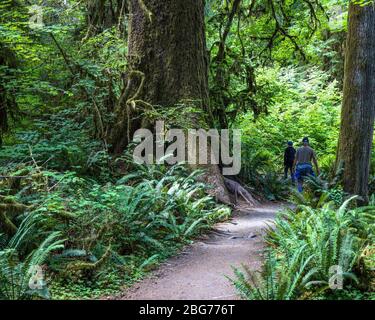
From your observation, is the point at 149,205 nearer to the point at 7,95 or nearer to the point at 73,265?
the point at 73,265

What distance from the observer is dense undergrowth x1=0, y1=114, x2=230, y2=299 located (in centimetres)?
485

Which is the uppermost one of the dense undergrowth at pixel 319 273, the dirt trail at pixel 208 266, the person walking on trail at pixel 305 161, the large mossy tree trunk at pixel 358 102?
the large mossy tree trunk at pixel 358 102

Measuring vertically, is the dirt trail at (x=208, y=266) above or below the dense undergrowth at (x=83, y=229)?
below

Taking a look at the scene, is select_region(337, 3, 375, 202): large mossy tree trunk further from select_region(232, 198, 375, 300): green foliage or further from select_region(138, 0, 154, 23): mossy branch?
select_region(138, 0, 154, 23): mossy branch

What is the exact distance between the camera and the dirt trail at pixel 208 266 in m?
4.85

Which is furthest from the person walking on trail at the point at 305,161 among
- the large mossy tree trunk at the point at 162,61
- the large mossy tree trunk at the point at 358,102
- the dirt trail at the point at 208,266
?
the dirt trail at the point at 208,266

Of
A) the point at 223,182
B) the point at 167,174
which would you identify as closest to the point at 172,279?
the point at 167,174

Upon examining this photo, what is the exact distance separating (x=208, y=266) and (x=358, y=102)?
18.2 ft

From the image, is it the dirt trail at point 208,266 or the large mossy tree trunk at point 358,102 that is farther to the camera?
the large mossy tree trunk at point 358,102

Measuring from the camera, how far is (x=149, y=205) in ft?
22.6

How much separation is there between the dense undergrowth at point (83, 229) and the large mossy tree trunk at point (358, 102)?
317 centimetres

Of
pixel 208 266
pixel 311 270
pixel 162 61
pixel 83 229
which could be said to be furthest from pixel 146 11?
pixel 311 270

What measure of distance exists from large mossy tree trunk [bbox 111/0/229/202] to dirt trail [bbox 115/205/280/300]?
2.42 m

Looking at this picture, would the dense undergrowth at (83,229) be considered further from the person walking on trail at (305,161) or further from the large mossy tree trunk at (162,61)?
the person walking on trail at (305,161)
